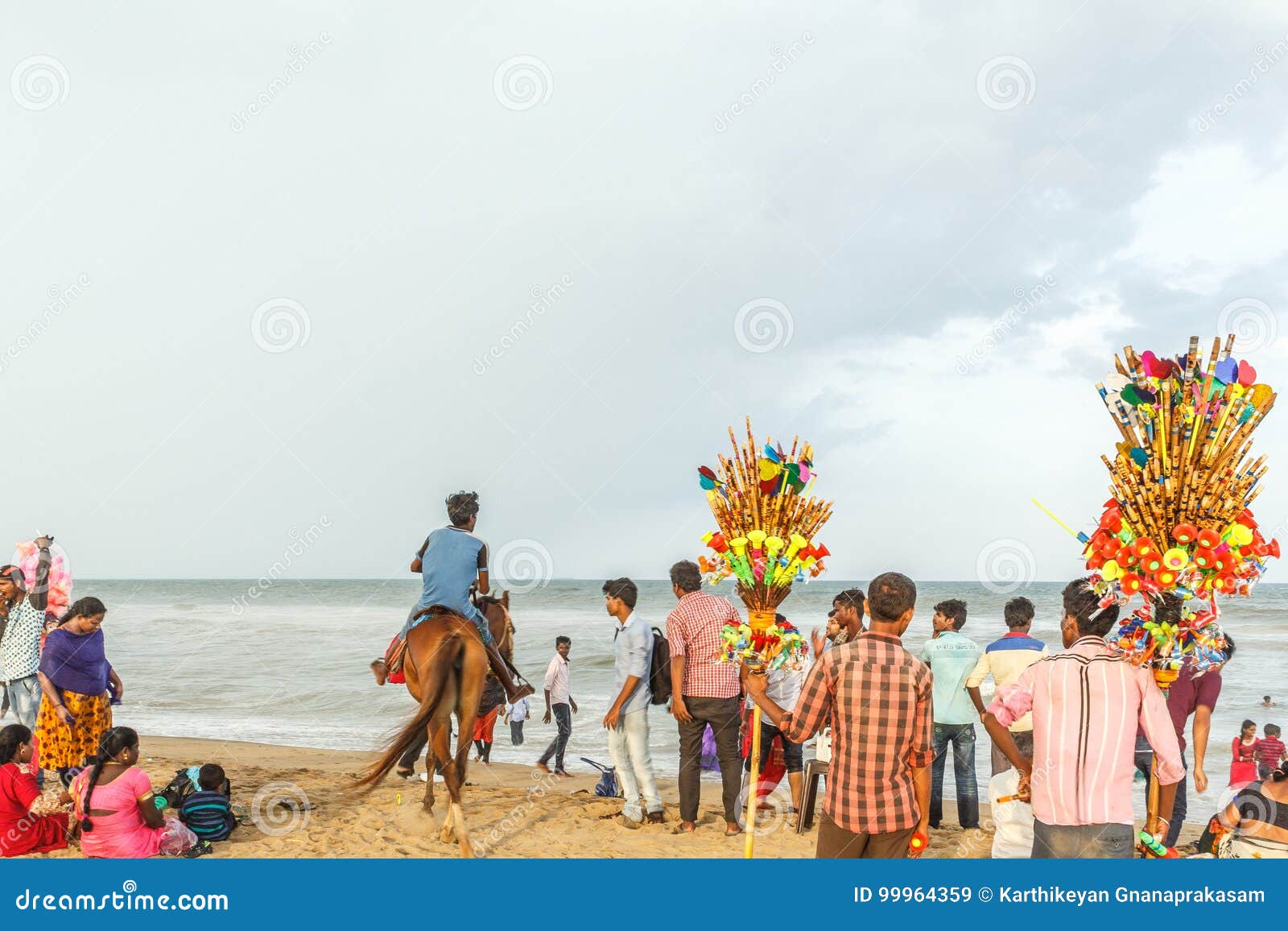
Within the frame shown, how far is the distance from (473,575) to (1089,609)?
4.39 meters

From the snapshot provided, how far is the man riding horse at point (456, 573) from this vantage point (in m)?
7.25

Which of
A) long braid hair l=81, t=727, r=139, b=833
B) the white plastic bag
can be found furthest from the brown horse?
the white plastic bag

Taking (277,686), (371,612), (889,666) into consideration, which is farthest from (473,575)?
(371,612)

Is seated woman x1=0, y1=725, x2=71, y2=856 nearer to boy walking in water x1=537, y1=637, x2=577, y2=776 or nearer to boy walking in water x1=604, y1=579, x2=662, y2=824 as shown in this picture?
boy walking in water x1=604, y1=579, x2=662, y2=824

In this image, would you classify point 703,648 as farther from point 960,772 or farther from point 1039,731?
point 1039,731

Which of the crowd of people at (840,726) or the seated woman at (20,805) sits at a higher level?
the crowd of people at (840,726)

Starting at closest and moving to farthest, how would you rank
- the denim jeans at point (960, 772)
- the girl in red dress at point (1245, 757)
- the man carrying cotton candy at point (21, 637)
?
1. the denim jeans at point (960, 772)
2. the man carrying cotton candy at point (21, 637)
3. the girl in red dress at point (1245, 757)

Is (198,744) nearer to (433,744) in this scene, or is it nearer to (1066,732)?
(433,744)

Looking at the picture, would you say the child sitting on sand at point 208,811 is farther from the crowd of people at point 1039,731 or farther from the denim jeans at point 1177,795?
the denim jeans at point 1177,795

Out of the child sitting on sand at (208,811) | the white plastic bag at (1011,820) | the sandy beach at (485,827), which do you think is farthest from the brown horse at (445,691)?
the white plastic bag at (1011,820)

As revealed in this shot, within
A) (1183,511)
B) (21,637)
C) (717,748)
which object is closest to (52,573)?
(21,637)

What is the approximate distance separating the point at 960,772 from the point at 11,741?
271 inches

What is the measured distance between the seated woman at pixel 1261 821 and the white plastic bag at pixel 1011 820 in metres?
1.11

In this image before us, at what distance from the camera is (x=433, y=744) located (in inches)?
279
